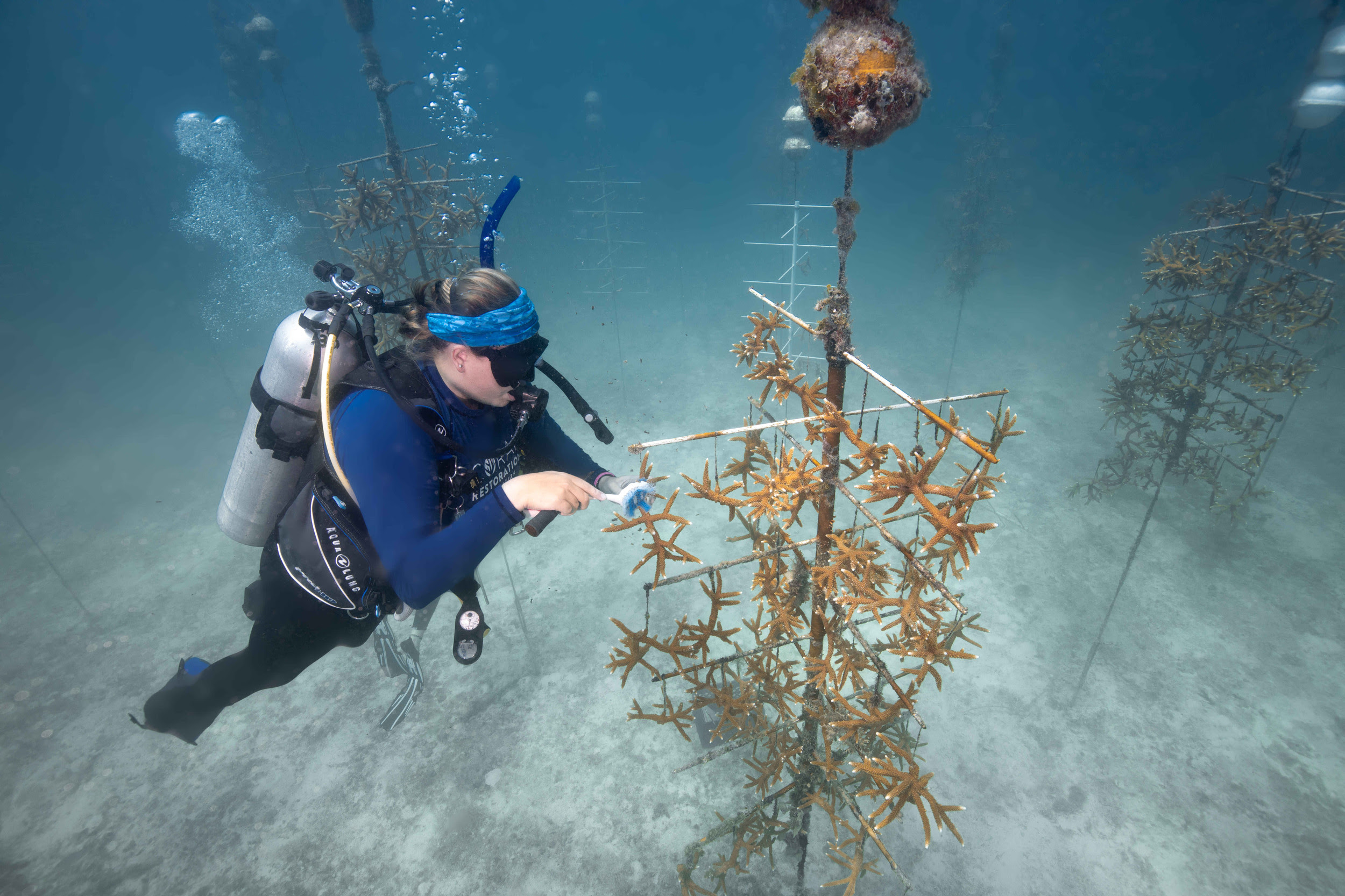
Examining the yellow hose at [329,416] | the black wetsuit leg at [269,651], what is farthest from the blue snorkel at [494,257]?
the black wetsuit leg at [269,651]

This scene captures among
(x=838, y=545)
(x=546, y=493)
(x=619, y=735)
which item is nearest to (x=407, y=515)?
Answer: (x=546, y=493)

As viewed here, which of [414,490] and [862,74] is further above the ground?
[862,74]

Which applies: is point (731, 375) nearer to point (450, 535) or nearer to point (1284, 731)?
point (1284, 731)

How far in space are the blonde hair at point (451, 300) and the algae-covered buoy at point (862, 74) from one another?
1.63 meters

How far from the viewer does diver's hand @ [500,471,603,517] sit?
2.25 m

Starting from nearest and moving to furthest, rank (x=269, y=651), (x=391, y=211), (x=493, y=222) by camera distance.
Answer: (x=493, y=222), (x=269, y=651), (x=391, y=211)

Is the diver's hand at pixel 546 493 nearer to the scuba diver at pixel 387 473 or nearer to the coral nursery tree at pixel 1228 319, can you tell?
the scuba diver at pixel 387 473

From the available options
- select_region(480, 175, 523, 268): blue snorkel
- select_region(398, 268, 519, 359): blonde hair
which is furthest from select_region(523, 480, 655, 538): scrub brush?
select_region(480, 175, 523, 268): blue snorkel

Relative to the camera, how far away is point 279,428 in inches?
124

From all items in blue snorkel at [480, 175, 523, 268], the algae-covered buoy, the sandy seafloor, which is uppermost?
the algae-covered buoy

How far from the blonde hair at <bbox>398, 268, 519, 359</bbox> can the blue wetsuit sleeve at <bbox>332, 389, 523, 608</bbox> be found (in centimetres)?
60

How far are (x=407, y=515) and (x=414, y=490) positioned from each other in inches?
4.8

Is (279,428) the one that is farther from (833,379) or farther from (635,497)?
(833,379)

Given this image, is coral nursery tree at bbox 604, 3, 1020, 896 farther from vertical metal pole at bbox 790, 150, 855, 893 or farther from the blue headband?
the blue headband
